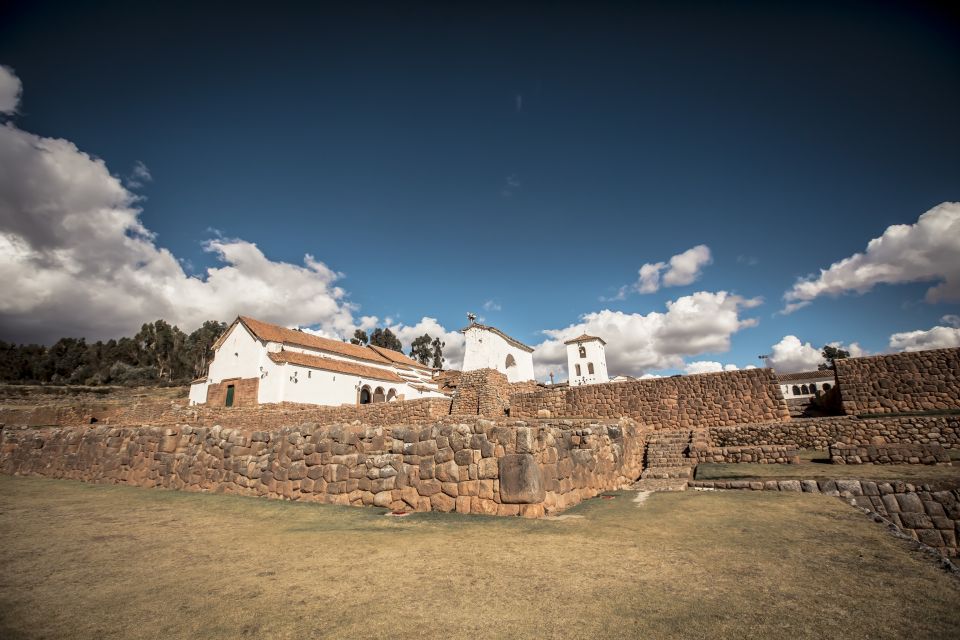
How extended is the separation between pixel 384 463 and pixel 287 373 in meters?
25.1

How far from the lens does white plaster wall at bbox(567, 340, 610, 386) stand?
5303cm

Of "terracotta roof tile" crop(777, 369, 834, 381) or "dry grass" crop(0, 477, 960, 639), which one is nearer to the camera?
"dry grass" crop(0, 477, 960, 639)

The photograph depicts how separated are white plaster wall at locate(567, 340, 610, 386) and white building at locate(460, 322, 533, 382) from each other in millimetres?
19403

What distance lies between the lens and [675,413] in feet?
53.3

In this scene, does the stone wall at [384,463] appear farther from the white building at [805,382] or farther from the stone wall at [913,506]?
the white building at [805,382]

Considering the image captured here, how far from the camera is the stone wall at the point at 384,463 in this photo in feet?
18.8

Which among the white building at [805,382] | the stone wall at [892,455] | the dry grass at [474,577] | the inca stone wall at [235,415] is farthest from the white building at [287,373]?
the white building at [805,382]

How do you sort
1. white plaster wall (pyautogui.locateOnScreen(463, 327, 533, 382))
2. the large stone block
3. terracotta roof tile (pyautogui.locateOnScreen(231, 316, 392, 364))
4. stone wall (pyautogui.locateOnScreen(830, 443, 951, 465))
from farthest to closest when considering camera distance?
white plaster wall (pyautogui.locateOnScreen(463, 327, 533, 382)) → terracotta roof tile (pyautogui.locateOnScreen(231, 316, 392, 364)) → stone wall (pyautogui.locateOnScreen(830, 443, 951, 465)) → the large stone block

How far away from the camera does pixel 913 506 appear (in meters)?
5.79

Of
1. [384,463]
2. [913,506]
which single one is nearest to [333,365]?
[384,463]

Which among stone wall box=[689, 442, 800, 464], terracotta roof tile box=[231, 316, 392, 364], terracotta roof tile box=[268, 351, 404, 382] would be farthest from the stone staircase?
terracotta roof tile box=[231, 316, 392, 364]

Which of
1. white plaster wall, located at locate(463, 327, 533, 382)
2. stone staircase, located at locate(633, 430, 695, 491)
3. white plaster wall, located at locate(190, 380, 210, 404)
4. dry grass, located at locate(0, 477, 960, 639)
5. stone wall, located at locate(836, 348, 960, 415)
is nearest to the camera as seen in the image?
dry grass, located at locate(0, 477, 960, 639)

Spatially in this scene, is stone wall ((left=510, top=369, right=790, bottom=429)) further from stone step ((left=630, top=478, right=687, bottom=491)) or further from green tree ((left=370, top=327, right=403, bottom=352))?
green tree ((left=370, top=327, right=403, bottom=352))

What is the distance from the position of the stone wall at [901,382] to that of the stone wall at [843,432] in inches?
61.5
